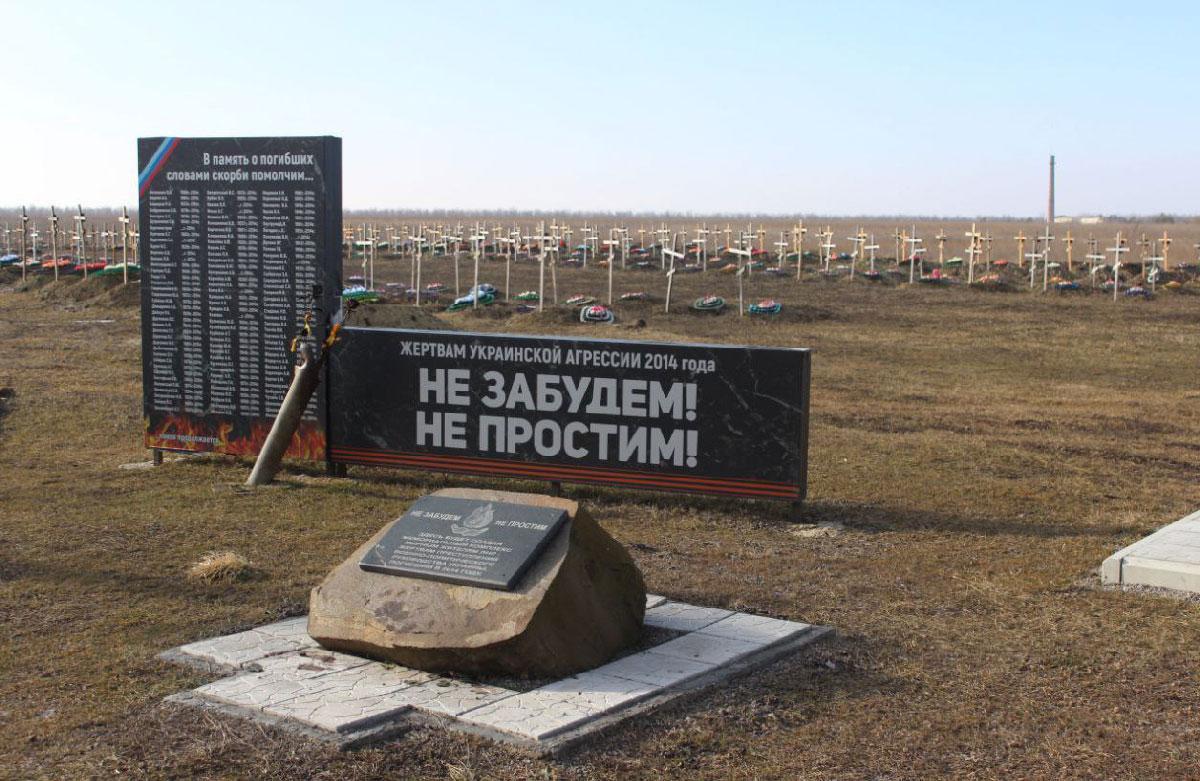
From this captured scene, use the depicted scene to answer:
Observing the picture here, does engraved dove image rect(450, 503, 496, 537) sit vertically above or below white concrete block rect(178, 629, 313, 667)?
above

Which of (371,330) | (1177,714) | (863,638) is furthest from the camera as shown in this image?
(371,330)

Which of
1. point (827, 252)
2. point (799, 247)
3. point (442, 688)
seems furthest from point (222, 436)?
point (827, 252)

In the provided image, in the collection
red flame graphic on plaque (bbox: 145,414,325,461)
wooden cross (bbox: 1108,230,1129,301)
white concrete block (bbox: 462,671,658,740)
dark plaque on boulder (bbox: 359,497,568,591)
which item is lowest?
white concrete block (bbox: 462,671,658,740)

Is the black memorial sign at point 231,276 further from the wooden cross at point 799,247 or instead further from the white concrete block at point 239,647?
the wooden cross at point 799,247

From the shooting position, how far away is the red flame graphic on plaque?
42.8 ft

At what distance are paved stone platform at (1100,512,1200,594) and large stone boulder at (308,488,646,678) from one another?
3.63m

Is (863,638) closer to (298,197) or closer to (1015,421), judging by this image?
(298,197)

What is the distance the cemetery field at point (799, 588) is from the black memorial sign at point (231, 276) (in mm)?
639

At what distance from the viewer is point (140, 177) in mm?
13477

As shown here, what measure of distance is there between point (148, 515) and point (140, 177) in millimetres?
3923

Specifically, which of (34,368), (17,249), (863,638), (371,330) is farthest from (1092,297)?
(17,249)

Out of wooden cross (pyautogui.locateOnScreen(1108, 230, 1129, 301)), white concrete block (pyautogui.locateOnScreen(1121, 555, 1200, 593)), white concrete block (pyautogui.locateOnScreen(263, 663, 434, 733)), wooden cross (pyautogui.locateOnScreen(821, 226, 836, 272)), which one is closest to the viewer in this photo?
white concrete block (pyautogui.locateOnScreen(263, 663, 434, 733))

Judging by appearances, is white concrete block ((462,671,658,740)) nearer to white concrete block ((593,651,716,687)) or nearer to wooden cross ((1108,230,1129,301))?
white concrete block ((593,651,716,687))

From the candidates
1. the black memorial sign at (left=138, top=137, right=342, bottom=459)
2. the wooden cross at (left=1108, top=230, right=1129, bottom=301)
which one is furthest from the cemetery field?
the wooden cross at (left=1108, top=230, right=1129, bottom=301)
